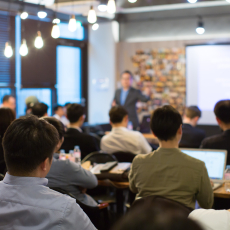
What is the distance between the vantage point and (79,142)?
3705 mm

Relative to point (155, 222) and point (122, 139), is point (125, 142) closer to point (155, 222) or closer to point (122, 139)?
point (122, 139)

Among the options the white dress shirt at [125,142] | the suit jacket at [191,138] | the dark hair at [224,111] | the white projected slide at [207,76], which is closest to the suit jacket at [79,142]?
the white dress shirt at [125,142]

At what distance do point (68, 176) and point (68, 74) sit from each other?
574cm

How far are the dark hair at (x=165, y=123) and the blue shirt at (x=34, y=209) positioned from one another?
1.10 m

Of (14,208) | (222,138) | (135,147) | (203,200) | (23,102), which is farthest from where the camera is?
→ (23,102)

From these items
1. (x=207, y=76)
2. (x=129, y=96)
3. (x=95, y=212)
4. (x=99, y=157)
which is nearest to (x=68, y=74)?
(x=129, y=96)

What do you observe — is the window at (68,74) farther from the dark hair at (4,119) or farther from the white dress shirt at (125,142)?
the dark hair at (4,119)

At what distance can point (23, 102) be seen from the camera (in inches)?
266

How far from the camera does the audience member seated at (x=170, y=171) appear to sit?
2133 mm

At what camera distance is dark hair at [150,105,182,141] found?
7.47ft

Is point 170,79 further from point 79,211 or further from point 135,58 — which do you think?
point 79,211

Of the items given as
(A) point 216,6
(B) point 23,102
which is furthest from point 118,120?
(A) point 216,6

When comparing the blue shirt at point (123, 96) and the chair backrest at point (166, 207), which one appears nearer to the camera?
the chair backrest at point (166, 207)

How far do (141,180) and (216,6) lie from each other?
236 inches
